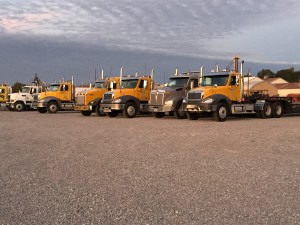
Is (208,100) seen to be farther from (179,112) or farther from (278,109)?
(278,109)

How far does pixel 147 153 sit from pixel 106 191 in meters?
3.63

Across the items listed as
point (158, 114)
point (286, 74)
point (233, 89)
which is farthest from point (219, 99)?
point (286, 74)

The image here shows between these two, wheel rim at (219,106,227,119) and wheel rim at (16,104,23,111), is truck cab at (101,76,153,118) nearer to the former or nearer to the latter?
wheel rim at (219,106,227,119)

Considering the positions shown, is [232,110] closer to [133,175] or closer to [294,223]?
[133,175]

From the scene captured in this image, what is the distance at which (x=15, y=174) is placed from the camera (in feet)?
24.1

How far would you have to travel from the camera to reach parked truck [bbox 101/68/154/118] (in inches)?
938

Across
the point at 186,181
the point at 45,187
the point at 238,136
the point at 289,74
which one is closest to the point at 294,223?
the point at 186,181

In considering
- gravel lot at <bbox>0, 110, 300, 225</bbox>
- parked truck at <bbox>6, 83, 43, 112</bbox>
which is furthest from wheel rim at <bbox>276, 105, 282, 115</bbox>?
parked truck at <bbox>6, 83, 43, 112</bbox>

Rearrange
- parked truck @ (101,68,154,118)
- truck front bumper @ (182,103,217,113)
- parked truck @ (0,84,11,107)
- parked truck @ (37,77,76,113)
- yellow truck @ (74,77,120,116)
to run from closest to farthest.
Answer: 1. truck front bumper @ (182,103,217,113)
2. parked truck @ (101,68,154,118)
3. yellow truck @ (74,77,120,116)
4. parked truck @ (37,77,76,113)
5. parked truck @ (0,84,11,107)

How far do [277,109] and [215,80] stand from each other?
198 inches

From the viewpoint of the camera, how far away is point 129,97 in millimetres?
24031

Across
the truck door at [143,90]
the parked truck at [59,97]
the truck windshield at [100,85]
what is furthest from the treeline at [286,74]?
the truck door at [143,90]

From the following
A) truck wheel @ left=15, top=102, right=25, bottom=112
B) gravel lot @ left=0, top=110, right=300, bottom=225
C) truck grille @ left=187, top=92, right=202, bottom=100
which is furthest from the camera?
truck wheel @ left=15, top=102, right=25, bottom=112

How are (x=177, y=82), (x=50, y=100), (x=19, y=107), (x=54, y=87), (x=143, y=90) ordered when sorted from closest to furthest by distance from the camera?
(x=177, y=82), (x=143, y=90), (x=50, y=100), (x=54, y=87), (x=19, y=107)
